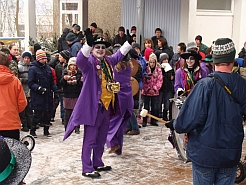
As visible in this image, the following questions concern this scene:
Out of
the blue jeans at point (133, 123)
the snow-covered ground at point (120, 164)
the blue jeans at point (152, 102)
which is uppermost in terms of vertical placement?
the blue jeans at point (152, 102)

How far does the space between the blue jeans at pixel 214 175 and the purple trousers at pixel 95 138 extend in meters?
2.48

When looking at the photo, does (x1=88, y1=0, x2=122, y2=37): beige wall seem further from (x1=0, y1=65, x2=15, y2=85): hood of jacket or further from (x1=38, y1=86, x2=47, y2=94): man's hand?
(x1=0, y1=65, x2=15, y2=85): hood of jacket

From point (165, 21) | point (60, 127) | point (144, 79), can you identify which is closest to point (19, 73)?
point (60, 127)

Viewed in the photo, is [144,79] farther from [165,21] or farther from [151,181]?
[165,21]

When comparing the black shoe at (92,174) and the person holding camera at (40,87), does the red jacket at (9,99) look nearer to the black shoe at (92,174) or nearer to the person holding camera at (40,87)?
the black shoe at (92,174)

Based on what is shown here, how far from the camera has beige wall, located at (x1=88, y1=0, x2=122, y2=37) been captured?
19.2m

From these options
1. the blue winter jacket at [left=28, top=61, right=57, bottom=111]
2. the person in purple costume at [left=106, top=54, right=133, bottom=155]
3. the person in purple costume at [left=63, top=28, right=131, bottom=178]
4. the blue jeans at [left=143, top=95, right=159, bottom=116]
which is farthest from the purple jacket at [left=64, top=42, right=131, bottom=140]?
the blue jeans at [left=143, top=95, right=159, bottom=116]

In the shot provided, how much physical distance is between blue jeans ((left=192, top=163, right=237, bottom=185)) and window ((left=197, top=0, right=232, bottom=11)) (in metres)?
12.1

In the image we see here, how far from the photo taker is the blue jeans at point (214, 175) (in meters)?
3.76

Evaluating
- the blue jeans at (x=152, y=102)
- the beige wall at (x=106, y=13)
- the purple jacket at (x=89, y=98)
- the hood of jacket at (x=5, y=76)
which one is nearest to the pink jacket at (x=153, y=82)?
the blue jeans at (x=152, y=102)

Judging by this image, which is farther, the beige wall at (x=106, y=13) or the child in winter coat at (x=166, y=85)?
the beige wall at (x=106, y=13)

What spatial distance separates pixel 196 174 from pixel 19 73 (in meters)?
5.76

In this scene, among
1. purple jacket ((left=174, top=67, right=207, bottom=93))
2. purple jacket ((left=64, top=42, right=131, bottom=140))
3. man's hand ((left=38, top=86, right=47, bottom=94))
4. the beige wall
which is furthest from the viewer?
the beige wall

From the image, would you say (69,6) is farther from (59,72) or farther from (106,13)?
(59,72)
